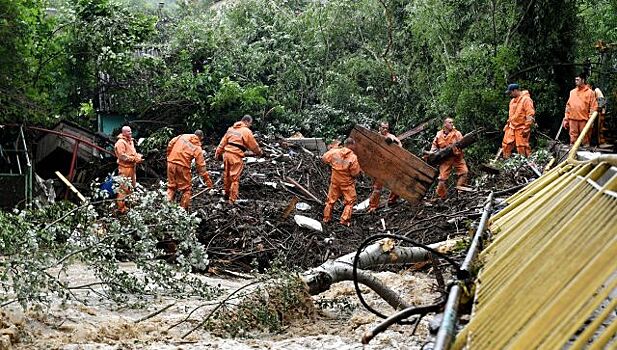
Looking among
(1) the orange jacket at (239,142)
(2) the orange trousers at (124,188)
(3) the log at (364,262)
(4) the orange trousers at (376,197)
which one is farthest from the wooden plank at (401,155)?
(3) the log at (364,262)

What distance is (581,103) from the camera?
14391 millimetres

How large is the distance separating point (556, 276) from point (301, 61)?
2084 cm

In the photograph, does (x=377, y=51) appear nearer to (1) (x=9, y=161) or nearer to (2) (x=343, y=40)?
(2) (x=343, y=40)

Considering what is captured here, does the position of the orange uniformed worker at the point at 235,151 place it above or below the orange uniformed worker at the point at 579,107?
below

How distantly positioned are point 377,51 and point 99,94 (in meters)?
8.69

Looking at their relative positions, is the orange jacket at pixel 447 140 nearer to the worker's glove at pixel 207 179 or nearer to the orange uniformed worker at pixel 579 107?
the orange uniformed worker at pixel 579 107

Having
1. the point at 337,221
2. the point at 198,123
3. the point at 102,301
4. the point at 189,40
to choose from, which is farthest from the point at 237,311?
the point at 189,40

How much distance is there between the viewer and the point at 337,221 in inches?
530

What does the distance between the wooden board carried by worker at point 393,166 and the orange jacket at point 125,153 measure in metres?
4.17

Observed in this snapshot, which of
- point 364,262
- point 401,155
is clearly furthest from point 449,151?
point 364,262

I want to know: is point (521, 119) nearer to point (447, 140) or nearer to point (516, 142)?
point (516, 142)

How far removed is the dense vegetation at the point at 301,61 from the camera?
1708 centimetres

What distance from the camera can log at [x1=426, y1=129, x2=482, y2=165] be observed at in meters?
13.2

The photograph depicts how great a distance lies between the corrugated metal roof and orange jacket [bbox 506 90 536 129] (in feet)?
34.7
